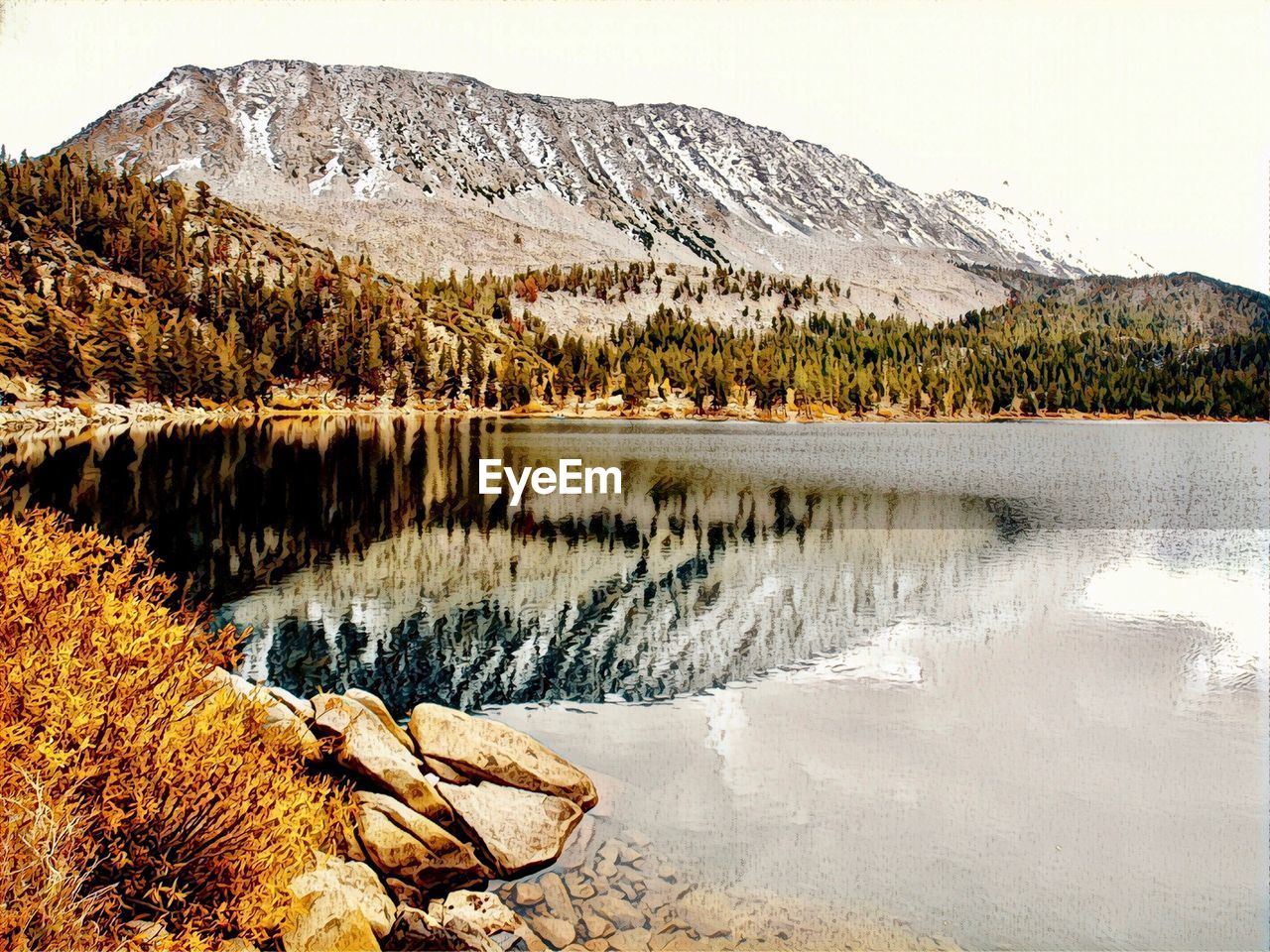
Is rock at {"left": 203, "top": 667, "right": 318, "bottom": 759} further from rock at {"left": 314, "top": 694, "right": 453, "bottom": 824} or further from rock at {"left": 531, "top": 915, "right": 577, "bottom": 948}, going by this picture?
rock at {"left": 531, "top": 915, "right": 577, "bottom": 948}

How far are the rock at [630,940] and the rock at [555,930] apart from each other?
15.8 inches

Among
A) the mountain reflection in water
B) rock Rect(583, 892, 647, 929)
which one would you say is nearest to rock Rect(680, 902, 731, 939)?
rock Rect(583, 892, 647, 929)

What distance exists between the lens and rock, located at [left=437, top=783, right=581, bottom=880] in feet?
30.9

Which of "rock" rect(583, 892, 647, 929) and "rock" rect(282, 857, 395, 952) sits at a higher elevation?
"rock" rect(282, 857, 395, 952)

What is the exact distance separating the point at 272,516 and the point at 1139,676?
2908cm

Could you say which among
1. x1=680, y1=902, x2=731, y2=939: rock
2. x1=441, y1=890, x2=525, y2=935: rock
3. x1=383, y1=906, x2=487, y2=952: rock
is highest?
x1=383, y1=906, x2=487, y2=952: rock

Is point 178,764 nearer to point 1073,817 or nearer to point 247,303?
point 1073,817

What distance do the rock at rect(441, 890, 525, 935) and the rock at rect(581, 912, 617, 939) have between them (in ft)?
2.13

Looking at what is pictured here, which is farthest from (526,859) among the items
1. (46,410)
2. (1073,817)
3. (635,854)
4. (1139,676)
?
(46,410)

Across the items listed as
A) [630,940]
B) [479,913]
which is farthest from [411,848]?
[630,940]

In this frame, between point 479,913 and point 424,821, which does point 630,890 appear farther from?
point 424,821

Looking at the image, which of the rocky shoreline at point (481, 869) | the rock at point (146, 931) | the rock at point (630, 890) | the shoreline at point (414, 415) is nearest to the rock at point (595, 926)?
the rocky shoreline at point (481, 869)

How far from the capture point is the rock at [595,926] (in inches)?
328

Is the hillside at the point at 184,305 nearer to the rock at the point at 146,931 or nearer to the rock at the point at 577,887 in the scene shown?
the rock at the point at 577,887
